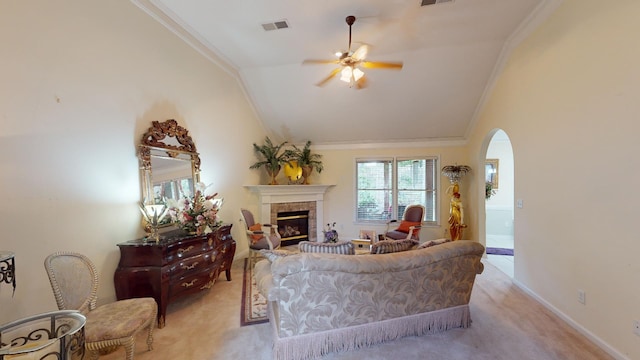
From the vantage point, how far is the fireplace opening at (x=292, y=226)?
613 cm

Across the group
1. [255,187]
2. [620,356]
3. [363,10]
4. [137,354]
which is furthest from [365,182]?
[137,354]

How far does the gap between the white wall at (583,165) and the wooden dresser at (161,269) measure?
417 cm

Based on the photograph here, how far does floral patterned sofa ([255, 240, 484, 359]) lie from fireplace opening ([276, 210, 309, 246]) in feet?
11.1

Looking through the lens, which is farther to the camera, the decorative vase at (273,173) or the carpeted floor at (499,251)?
the decorative vase at (273,173)

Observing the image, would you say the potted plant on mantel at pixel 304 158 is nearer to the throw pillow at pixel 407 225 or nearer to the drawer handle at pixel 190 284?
the throw pillow at pixel 407 225

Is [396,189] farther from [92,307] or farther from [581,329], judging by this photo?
[92,307]

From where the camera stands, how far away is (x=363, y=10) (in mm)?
3217

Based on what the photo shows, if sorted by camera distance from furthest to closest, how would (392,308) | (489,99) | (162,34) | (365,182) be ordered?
(365,182) → (489,99) → (162,34) → (392,308)

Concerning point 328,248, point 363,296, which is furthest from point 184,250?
point 363,296

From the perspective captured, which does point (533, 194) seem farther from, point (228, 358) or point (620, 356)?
point (228, 358)

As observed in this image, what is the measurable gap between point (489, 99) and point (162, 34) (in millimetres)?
5279

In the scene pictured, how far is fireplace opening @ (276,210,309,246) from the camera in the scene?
20.1 ft

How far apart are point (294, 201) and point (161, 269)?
358 cm

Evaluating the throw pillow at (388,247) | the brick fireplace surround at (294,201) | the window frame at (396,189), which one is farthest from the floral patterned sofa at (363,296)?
the window frame at (396,189)
